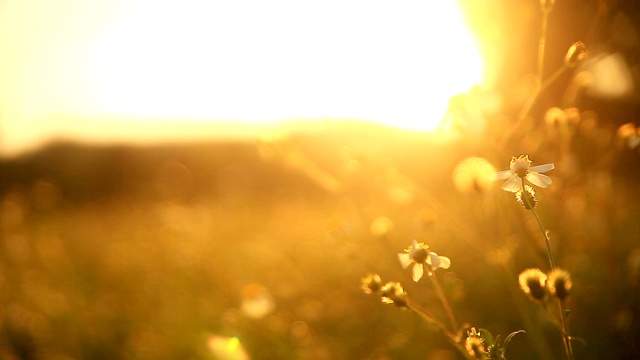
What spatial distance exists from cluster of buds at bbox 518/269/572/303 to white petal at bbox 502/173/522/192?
209 millimetres

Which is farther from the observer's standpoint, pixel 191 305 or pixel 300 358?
pixel 191 305

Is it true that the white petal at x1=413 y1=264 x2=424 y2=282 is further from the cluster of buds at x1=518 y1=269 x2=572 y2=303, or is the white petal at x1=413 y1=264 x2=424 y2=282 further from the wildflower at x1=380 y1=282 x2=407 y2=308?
the cluster of buds at x1=518 y1=269 x2=572 y2=303

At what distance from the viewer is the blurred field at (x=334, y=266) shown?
2.53m

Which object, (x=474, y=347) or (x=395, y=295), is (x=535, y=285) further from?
(x=395, y=295)

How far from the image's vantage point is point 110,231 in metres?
6.90

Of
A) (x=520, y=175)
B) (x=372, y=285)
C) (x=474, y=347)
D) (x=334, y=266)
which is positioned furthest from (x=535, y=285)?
(x=334, y=266)

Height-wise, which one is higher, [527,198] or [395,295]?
[527,198]

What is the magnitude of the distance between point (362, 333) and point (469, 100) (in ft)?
4.91

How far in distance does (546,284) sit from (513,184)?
0.81 ft

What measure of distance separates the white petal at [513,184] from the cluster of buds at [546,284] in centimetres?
21

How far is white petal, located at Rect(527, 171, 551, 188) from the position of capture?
4.43ft

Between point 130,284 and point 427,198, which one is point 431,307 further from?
point 130,284

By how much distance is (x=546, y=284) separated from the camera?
4.28 ft

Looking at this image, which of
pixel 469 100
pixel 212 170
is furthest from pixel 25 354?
pixel 212 170
